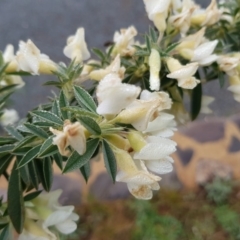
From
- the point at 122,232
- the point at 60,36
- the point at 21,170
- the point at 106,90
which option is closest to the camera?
the point at 106,90

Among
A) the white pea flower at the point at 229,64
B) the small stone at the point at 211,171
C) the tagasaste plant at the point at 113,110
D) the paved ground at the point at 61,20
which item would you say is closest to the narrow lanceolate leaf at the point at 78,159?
the tagasaste plant at the point at 113,110

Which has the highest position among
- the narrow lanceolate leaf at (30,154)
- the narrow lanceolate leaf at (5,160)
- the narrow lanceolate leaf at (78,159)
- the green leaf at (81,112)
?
the green leaf at (81,112)

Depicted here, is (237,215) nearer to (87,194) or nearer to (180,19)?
(87,194)

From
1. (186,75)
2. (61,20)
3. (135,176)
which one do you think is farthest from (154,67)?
(61,20)

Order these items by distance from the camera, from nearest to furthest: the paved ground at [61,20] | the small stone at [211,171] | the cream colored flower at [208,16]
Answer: the cream colored flower at [208,16] < the small stone at [211,171] < the paved ground at [61,20]

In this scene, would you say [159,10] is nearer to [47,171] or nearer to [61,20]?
[47,171]

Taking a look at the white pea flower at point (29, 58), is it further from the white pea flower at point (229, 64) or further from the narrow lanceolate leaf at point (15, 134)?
the white pea flower at point (229, 64)

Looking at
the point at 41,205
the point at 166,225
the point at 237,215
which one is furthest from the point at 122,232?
the point at 41,205
